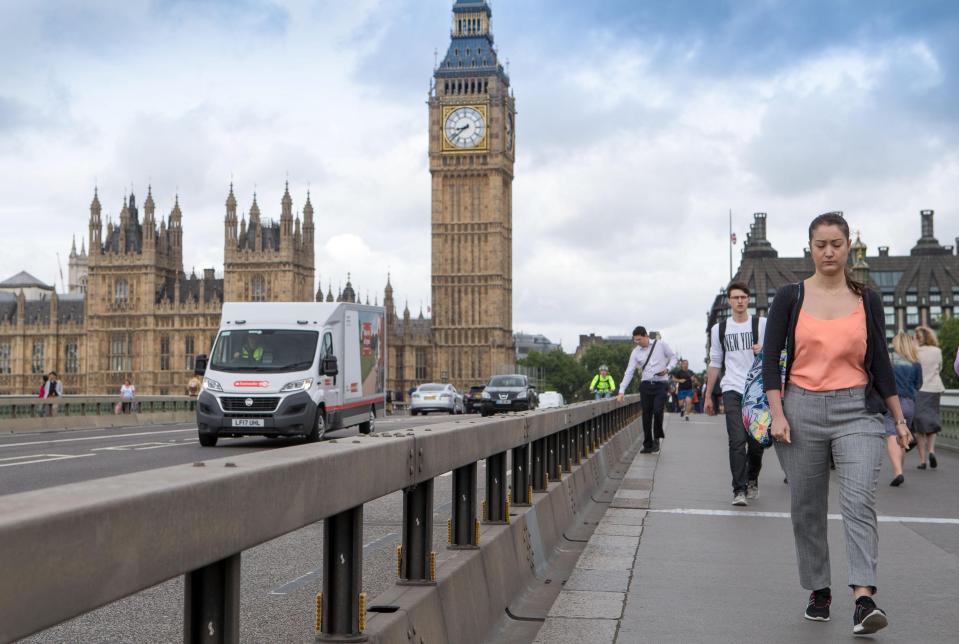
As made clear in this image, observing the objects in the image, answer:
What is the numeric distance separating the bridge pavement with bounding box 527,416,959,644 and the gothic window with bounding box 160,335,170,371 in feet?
359

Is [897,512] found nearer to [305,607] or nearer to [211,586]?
[305,607]

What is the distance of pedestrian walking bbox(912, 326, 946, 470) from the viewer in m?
16.0

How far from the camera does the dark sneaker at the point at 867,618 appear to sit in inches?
204

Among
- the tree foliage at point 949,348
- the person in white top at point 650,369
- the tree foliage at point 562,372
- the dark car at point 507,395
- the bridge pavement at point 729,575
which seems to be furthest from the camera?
the tree foliage at point 562,372

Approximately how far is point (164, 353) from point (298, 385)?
10105 centimetres

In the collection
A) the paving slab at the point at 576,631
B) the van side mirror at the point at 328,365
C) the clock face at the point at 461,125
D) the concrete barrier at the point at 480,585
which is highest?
the clock face at the point at 461,125

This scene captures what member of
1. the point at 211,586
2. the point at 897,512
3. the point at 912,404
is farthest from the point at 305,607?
the point at 912,404

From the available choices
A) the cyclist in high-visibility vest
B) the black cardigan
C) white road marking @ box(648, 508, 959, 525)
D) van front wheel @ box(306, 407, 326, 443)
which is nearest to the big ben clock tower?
the cyclist in high-visibility vest

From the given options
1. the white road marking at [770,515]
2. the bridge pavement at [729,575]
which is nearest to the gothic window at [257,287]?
the bridge pavement at [729,575]

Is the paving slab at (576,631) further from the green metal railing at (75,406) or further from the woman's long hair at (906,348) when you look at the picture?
the green metal railing at (75,406)

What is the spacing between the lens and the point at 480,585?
18.0 ft

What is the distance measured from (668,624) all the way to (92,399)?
29039mm

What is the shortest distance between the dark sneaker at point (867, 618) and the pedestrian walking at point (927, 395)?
11.4 meters

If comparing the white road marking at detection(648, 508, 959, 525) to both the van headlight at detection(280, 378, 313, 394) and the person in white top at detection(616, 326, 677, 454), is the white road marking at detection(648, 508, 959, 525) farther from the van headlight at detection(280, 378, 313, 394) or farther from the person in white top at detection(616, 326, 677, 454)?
the van headlight at detection(280, 378, 313, 394)
